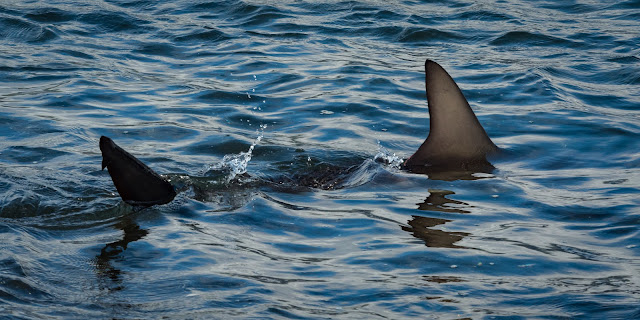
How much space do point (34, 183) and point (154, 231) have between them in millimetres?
1400

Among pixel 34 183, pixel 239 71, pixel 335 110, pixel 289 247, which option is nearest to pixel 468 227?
pixel 289 247

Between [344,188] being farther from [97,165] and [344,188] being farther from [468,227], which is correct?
[97,165]

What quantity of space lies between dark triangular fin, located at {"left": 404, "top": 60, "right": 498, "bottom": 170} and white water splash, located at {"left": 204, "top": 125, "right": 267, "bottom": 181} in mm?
1233

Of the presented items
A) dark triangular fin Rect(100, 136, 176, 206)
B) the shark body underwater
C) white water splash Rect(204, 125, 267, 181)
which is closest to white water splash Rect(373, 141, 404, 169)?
the shark body underwater

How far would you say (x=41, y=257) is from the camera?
4.47 meters

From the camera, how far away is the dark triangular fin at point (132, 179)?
185 inches

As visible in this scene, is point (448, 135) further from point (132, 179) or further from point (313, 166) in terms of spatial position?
point (132, 179)

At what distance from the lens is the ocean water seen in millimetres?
Answer: 4098

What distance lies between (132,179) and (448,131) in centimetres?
224

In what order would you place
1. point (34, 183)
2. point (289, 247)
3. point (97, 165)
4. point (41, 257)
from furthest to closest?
point (97, 165)
point (34, 183)
point (289, 247)
point (41, 257)

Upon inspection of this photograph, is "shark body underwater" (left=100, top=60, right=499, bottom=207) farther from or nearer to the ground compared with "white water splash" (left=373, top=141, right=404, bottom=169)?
farther from the ground

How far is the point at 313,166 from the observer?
672 centimetres

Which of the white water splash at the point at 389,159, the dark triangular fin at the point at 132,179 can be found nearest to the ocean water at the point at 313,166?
the white water splash at the point at 389,159

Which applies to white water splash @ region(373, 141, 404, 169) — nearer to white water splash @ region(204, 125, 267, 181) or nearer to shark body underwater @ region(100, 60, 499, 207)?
shark body underwater @ region(100, 60, 499, 207)
